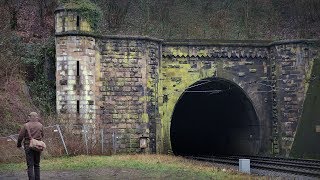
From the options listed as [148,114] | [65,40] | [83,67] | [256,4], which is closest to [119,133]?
[148,114]

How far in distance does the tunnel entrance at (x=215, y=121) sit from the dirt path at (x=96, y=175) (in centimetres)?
1189

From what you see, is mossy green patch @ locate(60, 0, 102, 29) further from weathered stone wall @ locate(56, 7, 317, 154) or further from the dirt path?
the dirt path

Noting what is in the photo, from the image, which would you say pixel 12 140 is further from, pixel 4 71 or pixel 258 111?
pixel 258 111

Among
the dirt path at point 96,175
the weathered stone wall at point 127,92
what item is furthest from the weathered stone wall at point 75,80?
the dirt path at point 96,175

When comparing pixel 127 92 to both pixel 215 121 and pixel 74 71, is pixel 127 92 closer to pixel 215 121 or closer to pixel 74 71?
pixel 74 71

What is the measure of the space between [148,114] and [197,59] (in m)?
3.98

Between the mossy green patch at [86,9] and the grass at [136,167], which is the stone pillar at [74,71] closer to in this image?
the mossy green patch at [86,9]

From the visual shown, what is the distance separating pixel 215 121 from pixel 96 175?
793 inches

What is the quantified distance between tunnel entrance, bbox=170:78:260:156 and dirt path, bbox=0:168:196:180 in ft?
39.0

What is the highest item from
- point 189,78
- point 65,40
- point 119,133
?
point 65,40

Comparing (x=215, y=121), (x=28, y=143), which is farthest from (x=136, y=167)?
(x=215, y=121)

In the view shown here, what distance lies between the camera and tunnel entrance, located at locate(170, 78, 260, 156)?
26984 mm

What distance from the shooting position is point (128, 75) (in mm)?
23531

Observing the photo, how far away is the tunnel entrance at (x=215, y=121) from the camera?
1062 inches
